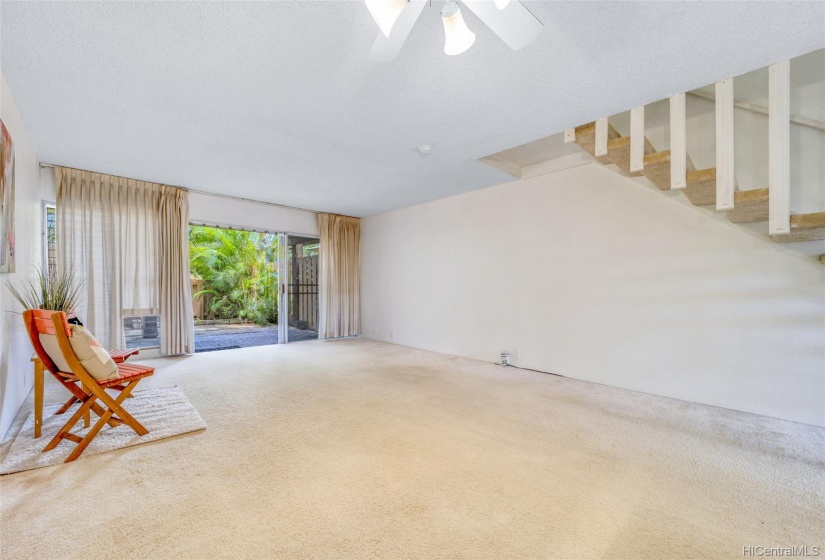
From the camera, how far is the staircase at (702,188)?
2277 mm

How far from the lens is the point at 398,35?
1502 mm

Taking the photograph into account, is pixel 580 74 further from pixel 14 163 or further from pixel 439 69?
pixel 14 163

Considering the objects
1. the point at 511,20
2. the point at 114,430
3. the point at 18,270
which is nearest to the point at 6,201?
the point at 18,270

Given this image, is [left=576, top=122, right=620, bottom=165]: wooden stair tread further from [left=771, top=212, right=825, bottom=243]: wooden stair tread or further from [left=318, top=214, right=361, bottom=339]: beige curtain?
[left=318, top=214, right=361, bottom=339]: beige curtain

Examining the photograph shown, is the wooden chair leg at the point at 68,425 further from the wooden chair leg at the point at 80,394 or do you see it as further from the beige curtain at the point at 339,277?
the beige curtain at the point at 339,277

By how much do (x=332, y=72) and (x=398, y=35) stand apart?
818 mm

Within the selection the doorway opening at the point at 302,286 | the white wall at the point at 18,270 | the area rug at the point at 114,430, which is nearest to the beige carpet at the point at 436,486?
the area rug at the point at 114,430

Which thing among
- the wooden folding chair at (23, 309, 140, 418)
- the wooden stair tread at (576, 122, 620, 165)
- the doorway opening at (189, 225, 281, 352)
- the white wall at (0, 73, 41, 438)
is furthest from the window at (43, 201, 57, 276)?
the wooden stair tread at (576, 122, 620, 165)

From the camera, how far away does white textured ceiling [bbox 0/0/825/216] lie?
171 cm

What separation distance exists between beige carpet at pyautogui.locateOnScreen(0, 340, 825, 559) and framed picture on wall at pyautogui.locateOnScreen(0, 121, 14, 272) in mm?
1324

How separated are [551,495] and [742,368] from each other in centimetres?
238

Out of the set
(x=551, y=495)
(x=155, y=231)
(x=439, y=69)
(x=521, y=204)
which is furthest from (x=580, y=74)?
(x=155, y=231)

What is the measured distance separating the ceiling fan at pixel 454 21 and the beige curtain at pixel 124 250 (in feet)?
14.5

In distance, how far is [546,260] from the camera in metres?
4.06
